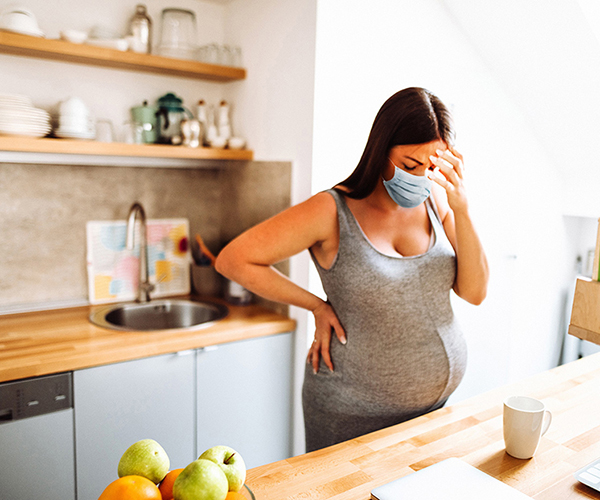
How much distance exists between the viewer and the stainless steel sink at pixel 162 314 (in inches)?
87.4

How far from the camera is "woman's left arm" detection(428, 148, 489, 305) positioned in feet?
4.41

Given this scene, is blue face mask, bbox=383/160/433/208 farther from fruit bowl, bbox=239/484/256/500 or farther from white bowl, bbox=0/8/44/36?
white bowl, bbox=0/8/44/36

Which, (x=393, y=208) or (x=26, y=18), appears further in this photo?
(x=26, y=18)

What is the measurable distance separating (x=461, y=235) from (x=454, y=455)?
1.95 ft

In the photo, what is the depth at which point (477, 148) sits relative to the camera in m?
2.48

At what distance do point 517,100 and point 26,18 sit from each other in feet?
6.99

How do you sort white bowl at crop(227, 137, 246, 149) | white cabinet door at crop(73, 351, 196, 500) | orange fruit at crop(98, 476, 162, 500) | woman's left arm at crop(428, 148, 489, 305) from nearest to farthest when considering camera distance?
orange fruit at crop(98, 476, 162, 500) < woman's left arm at crop(428, 148, 489, 305) < white cabinet door at crop(73, 351, 196, 500) < white bowl at crop(227, 137, 246, 149)

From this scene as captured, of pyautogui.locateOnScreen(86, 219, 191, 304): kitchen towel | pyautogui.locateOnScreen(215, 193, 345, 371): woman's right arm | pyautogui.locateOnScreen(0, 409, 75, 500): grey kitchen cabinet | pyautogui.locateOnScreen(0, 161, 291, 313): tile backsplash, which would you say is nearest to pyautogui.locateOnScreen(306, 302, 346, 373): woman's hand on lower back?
pyautogui.locateOnScreen(215, 193, 345, 371): woman's right arm

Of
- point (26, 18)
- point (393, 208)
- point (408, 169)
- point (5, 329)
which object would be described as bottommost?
point (5, 329)

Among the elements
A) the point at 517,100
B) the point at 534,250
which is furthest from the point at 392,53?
the point at 534,250

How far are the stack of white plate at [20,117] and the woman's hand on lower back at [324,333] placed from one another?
4.03ft

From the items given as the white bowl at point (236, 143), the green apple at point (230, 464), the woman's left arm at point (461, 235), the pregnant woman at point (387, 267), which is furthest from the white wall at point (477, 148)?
the green apple at point (230, 464)

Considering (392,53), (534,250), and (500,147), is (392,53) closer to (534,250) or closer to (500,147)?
(500,147)

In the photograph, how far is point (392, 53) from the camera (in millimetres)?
2131
